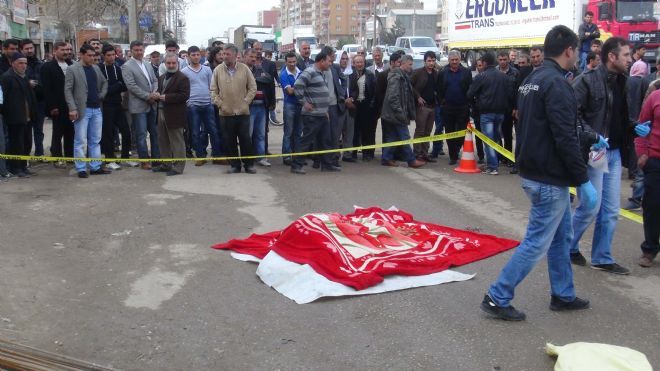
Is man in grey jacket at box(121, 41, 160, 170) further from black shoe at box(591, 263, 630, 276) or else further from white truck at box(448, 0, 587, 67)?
white truck at box(448, 0, 587, 67)

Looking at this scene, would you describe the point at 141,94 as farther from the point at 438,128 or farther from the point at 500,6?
the point at 500,6

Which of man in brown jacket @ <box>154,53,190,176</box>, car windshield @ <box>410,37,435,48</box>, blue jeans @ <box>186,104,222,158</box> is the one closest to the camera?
man in brown jacket @ <box>154,53,190,176</box>

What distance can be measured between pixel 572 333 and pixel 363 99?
8.49m

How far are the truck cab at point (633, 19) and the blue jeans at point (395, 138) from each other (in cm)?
1341

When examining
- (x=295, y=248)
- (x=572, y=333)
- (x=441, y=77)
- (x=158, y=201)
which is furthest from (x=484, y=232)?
(x=441, y=77)

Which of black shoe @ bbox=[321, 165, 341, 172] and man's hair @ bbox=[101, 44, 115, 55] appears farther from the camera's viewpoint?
black shoe @ bbox=[321, 165, 341, 172]

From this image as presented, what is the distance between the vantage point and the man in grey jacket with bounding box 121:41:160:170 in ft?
38.1

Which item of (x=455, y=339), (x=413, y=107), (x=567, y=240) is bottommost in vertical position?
(x=455, y=339)

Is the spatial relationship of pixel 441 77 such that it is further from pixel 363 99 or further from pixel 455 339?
pixel 455 339

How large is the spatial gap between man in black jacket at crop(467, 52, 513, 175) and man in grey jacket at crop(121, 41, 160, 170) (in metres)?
5.21

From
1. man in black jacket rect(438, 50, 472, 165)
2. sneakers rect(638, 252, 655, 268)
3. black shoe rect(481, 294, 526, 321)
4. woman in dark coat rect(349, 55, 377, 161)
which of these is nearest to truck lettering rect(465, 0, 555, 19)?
man in black jacket rect(438, 50, 472, 165)

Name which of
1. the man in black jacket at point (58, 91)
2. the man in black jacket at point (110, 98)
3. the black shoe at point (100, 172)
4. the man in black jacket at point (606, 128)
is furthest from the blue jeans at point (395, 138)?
the man in black jacket at point (606, 128)

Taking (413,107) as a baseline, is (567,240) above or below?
below

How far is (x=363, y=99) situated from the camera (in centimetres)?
1306
